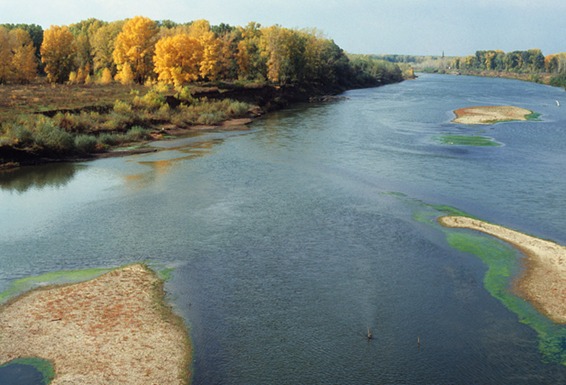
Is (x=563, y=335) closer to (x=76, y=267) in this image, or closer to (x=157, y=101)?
(x=76, y=267)

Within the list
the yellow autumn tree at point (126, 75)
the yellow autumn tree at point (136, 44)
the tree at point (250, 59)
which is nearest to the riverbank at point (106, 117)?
the yellow autumn tree at point (126, 75)

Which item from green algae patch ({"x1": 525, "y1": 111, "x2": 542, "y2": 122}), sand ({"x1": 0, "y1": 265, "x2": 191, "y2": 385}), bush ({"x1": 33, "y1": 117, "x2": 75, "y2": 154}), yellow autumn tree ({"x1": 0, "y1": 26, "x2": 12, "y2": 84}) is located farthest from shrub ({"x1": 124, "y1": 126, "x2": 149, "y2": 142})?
green algae patch ({"x1": 525, "y1": 111, "x2": 542, "y2": 122})

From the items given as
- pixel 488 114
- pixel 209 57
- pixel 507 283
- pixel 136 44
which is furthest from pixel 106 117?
pixel 488 114

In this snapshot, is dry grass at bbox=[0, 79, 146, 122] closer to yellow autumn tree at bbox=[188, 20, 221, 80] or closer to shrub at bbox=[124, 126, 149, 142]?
shrub at bbox=[124, 126, 149, 142]

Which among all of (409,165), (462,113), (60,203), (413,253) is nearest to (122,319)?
(413,253)

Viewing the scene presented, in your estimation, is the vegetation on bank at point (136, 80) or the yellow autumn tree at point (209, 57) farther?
the yellow autumn tree at point (209, 57)

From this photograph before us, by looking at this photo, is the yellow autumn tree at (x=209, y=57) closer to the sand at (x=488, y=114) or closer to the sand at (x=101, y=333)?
the sand at (x=488, y=114)

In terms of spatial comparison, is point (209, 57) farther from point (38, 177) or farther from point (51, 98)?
point (38, 177)
